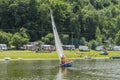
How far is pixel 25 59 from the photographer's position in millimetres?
141125

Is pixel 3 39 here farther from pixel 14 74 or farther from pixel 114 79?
pixel 114 79

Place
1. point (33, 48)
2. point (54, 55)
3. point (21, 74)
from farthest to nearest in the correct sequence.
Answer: point (33, 48) < point (54, 55) < point (21, 74)

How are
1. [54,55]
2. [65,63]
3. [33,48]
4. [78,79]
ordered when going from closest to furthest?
[78,79] < [65,63] < [54,55] < [33,48]

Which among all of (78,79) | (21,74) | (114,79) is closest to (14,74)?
(21,74)

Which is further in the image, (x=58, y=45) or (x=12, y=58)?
(x=12, y=58)

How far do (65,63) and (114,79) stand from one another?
31798 mm

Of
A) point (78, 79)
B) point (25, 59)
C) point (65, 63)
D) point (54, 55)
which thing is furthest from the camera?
point (54, 55)

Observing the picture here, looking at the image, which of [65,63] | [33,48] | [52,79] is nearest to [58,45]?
[65,63]

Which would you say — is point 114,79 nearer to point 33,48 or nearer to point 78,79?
point 78,79

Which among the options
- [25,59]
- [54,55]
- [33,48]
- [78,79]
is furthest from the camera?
[33,48]

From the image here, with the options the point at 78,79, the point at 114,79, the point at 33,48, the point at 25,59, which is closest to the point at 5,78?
the point at 78,79

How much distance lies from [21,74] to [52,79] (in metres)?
11.8

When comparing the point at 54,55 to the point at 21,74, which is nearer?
the point at 21,74

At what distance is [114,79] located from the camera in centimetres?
7894
